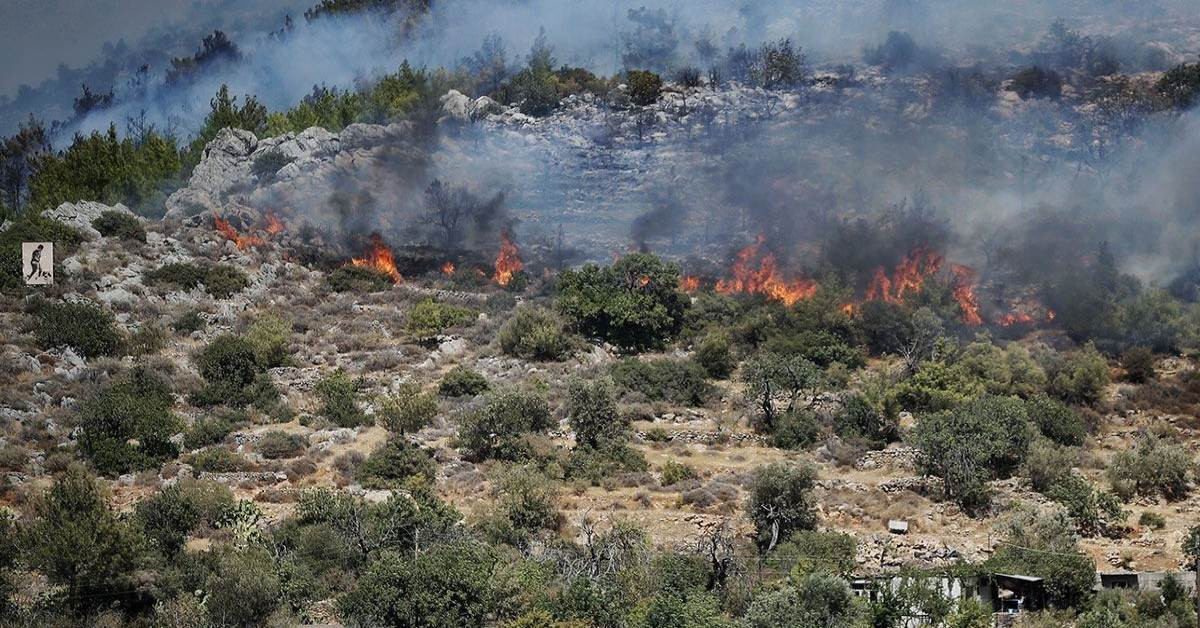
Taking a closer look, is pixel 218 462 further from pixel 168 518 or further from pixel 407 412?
pixel 407 412

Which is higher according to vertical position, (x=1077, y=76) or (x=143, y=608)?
(x=1077, y=76)

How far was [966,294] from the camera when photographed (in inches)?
2426

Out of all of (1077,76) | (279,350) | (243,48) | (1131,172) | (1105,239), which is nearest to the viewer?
(279,350)

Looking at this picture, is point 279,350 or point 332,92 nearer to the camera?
point 279,350

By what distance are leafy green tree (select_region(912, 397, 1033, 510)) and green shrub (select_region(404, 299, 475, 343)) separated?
2418cm

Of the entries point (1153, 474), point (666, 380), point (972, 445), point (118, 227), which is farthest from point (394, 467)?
point (118, 227)

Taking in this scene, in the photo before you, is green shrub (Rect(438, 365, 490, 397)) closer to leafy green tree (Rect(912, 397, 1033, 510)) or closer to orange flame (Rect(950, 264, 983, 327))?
leafy green tree (Rect(912, 397, 1033, 510))

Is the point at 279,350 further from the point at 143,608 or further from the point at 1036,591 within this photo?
the point at 1036,591

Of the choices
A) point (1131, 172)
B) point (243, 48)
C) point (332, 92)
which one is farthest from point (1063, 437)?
point (243, 48)

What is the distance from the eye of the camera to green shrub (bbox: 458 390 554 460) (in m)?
44.0

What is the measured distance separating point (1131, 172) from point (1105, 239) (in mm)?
6902

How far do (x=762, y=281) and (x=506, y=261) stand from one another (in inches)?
574

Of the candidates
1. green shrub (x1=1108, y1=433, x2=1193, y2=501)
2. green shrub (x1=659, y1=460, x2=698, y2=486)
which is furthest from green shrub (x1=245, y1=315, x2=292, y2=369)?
green shrub (x1=1108, y1=433, x2=1193, y2=501)

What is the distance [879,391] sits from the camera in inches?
1909
